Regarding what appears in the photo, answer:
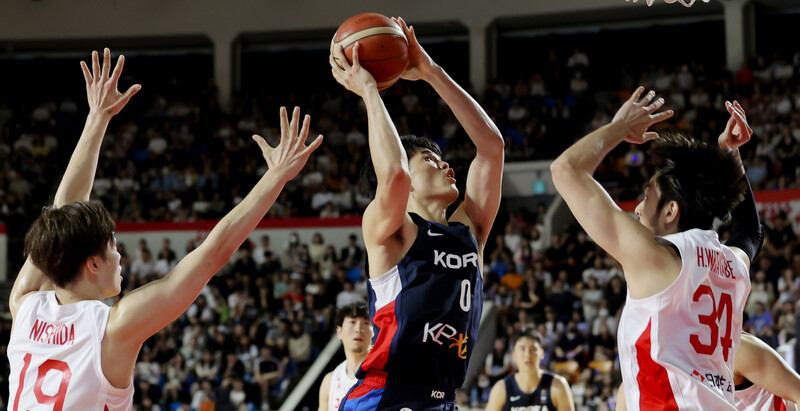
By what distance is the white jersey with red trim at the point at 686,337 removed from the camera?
10.5 feet

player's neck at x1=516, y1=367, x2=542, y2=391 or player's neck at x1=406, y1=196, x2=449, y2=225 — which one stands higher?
player's neck at x1=406, y1=196, x2=449, y2=225

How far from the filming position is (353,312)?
6156mm

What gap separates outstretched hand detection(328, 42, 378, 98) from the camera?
11.7ft

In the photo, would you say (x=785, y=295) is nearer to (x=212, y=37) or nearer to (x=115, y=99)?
(x=115, y=99)

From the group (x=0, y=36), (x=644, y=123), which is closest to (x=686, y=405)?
(x=644, y=123)

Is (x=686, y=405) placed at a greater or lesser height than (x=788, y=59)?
lesser

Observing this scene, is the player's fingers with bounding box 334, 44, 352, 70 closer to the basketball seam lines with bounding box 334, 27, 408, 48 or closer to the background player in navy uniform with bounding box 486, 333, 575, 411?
the basketball seam lines with bounding box 334, 27, 408, 48

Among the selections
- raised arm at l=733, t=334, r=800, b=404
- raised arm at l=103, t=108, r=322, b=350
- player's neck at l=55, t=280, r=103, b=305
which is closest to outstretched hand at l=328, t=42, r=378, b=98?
raised arm at l=103, t=108, r=322, b=350

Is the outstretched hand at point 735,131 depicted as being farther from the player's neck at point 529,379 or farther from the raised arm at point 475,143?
the player's neck at point 529,379

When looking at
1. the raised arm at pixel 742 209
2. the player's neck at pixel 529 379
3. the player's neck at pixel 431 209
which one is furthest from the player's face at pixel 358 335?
the raised arm at pixel 742 209

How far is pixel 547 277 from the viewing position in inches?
554

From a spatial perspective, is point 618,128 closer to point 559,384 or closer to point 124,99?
point 124,99

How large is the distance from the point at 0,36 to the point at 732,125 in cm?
2170

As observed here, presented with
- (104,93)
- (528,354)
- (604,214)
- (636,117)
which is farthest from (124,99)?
(528,354)
